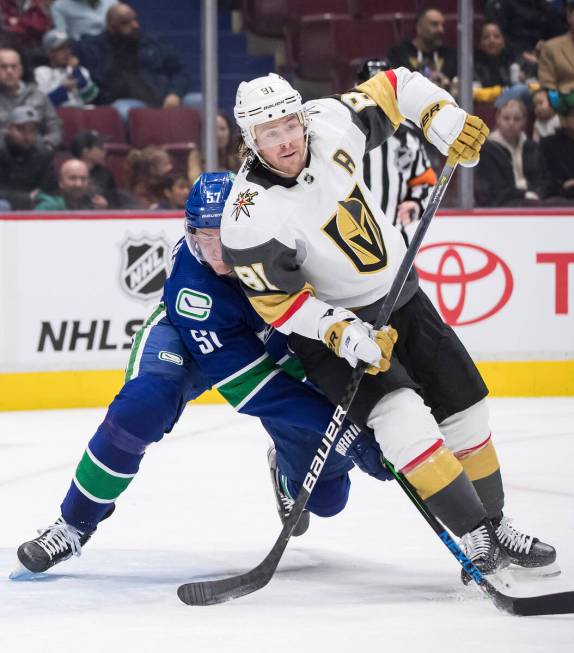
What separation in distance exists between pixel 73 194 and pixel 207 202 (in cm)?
247

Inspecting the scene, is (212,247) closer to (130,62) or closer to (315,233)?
(315,233)

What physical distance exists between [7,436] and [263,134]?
7.29 feet

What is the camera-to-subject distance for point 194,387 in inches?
113

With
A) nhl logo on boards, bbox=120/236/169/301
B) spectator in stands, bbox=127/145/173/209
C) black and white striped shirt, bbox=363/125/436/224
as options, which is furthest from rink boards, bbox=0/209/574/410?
black and white striped shirt, bbox=363/125/436/224

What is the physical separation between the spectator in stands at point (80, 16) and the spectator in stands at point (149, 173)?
52 centimetres

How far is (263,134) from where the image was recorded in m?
2.54

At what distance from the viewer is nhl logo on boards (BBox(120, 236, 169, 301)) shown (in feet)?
16.3

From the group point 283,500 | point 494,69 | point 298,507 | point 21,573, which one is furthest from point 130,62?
point 298,507

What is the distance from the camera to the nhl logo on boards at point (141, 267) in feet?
16.3

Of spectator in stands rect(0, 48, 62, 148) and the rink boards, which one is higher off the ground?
spectator in stands rect(0, 48, 62, 148)

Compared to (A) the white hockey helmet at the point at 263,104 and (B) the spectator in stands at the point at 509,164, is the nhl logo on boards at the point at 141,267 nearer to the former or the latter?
(B) the spectator in stands at the point at 509,164

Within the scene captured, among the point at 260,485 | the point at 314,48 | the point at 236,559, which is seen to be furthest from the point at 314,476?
the point at 314,48

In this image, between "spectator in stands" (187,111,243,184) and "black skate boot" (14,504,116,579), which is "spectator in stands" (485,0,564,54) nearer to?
"spectator in stands" (187,111,243,184)

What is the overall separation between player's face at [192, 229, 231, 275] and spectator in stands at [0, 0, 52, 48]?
2.79m
